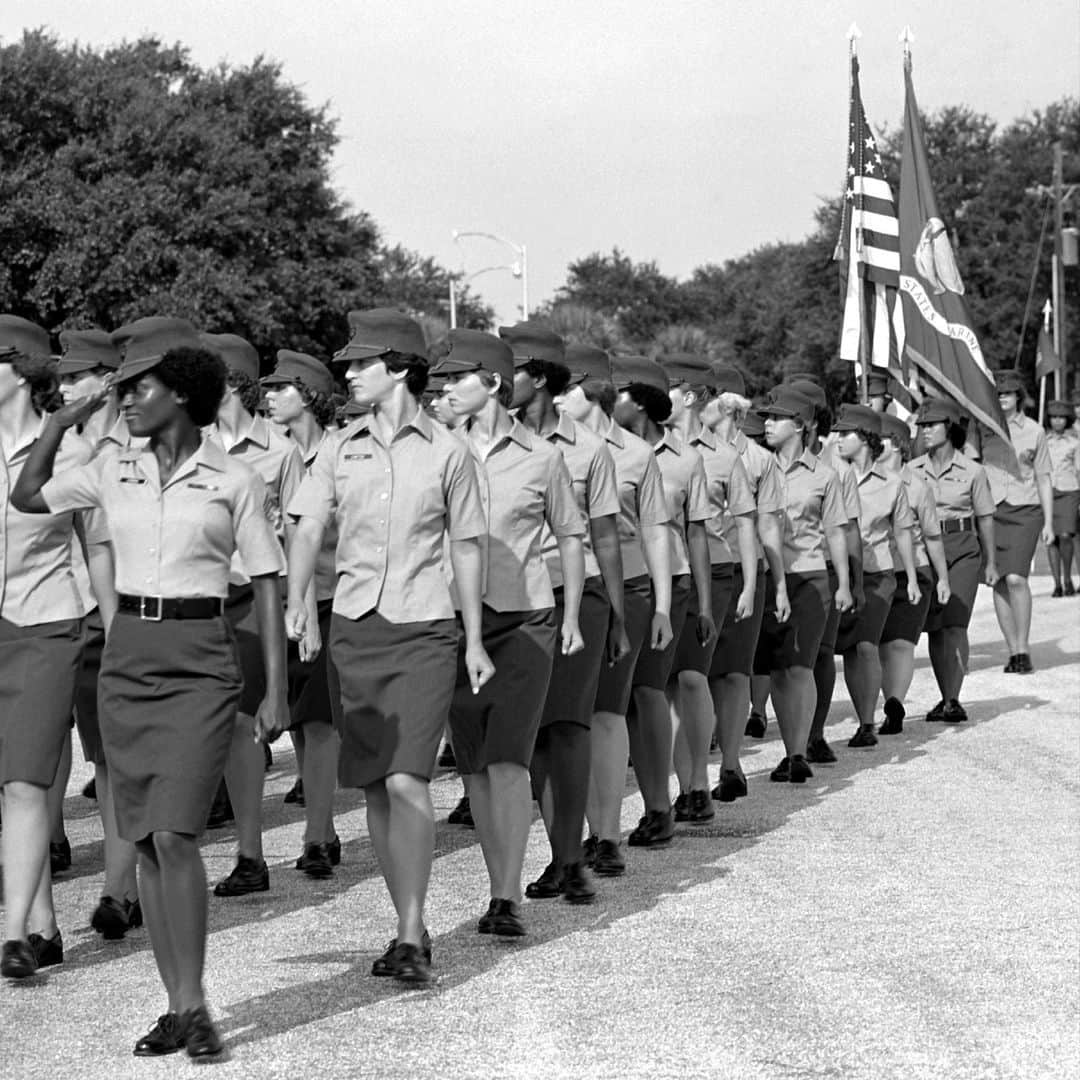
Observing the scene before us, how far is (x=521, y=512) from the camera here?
27.7ft

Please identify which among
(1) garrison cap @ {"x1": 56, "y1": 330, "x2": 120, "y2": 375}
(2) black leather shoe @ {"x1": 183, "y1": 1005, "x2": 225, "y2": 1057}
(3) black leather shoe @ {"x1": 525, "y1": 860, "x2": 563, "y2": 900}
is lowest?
(3) black leather shoe @ {"x1": 525, "y1": 860, "x2": 563, "y2": 900}

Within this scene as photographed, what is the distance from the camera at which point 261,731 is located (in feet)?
22.2

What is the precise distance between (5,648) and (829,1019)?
2.94 meters

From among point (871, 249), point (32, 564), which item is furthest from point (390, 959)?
point (871, 249)

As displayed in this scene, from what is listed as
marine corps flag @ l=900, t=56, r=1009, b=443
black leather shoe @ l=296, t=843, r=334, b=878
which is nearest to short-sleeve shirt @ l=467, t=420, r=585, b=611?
black leather shoe @ l=296, t=843, r=334, b=878

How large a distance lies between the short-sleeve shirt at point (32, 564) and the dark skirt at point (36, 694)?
46 millimetres

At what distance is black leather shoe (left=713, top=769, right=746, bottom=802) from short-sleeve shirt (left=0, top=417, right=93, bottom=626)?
4718 mm

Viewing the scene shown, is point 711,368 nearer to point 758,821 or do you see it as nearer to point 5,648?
point 758,821

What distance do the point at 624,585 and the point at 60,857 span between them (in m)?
2.65

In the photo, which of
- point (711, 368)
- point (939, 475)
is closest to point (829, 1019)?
point (711, 368)

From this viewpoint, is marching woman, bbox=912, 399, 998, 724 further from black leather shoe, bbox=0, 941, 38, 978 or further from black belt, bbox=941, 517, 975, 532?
black leather shoe, bbox=0, 941, 38, 978

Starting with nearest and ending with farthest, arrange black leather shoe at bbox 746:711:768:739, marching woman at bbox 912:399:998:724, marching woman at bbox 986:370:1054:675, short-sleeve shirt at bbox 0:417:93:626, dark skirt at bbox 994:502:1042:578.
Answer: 1. short-sleeve shirt at bbox 0:417:93:626
2. black leather shoe at bbox 746:711:768:739
3. marching woman at bbox 912:399:998:724
4. marching woman at bbox 986:370:1054:675
5. dark skirt at bbox 994:502:1042:578

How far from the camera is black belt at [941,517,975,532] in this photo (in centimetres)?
1639

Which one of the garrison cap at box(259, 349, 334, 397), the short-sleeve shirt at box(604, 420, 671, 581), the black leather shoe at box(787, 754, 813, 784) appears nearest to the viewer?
the short-sleeve shirt at box(604, 420, 671, 581)
